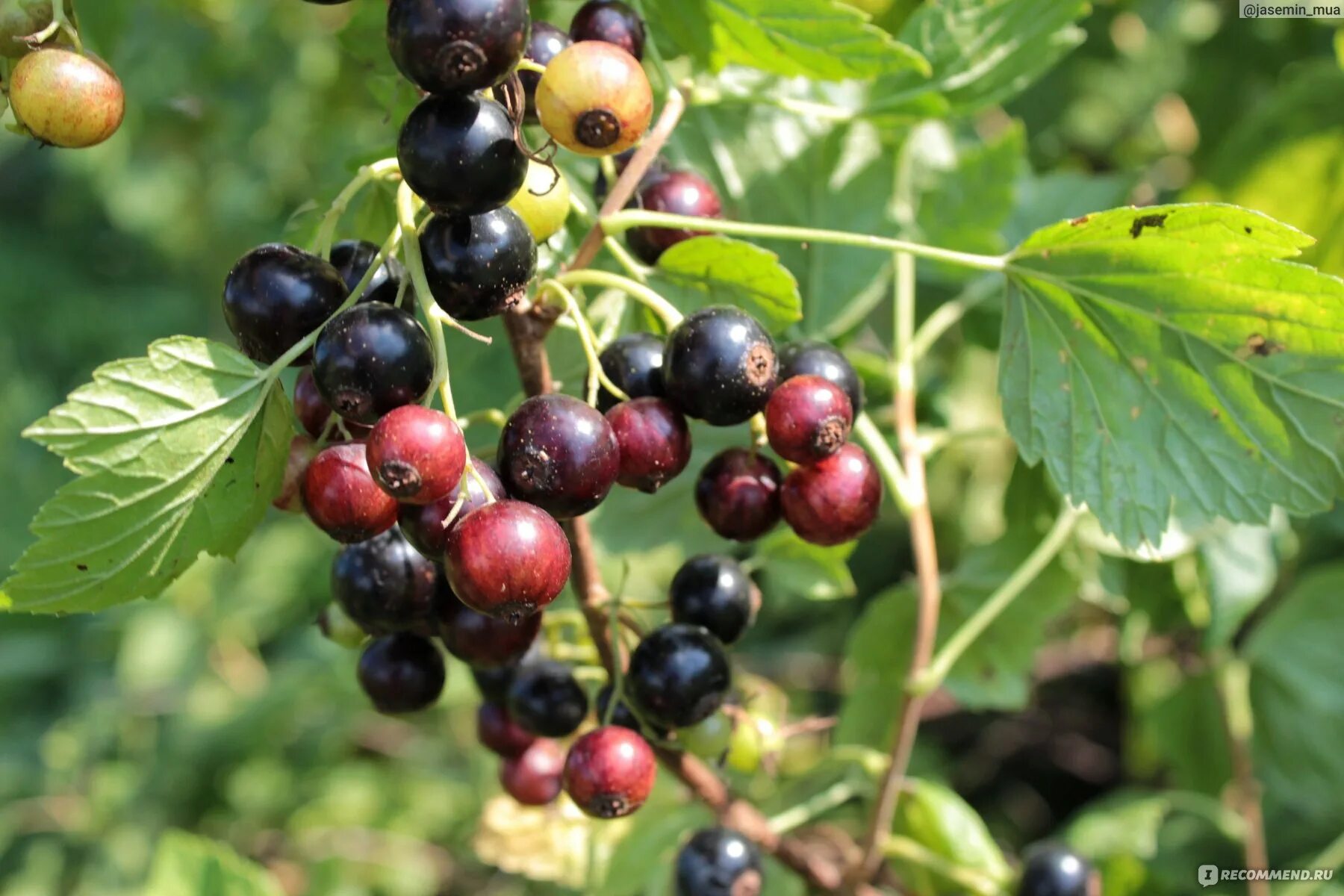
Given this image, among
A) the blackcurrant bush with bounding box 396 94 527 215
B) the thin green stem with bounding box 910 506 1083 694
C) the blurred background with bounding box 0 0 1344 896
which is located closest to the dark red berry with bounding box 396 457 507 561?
the blackcurrant bush with bounding box 396 94 527 215

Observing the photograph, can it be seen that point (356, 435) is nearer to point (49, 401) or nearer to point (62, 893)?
point (62, 893)

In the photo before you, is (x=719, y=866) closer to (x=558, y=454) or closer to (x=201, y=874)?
(x=558, y=454)

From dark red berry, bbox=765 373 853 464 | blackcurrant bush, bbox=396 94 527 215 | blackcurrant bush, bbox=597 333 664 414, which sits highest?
blackcurrant bush, bbox=396 94 527 215

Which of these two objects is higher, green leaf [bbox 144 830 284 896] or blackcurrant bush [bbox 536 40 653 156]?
blackcurrant bush [bbox 536 40 653 156]

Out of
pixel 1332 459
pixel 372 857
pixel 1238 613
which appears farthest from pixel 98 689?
pixel 1332 459

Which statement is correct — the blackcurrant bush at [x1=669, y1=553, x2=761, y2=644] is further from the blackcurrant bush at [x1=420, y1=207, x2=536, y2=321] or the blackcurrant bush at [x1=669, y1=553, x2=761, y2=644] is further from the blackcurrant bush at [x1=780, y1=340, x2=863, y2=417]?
the blackcurrant bush at [x1=420, y1=207, x2=536, y2=321]

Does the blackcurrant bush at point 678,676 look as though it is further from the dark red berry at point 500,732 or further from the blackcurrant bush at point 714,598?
the dark red berry at point 500,732

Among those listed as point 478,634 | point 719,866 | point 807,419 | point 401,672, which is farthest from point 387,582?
point 719,866

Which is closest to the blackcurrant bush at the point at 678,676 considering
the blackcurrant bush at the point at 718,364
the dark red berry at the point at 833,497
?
the dark red berry at the point at 833,497
